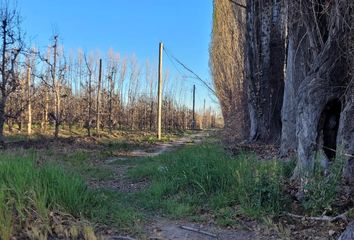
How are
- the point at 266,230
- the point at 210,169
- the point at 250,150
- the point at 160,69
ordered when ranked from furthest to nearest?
the point at 160,69 → the point at 250,150 → the point at 210,169 → the point at 266,230

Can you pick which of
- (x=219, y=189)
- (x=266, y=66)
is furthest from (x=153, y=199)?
(x=266, y=66)

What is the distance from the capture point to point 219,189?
5.36 metres

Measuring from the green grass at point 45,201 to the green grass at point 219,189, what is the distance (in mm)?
774

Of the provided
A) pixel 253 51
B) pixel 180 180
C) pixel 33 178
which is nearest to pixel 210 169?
pixel 180 180

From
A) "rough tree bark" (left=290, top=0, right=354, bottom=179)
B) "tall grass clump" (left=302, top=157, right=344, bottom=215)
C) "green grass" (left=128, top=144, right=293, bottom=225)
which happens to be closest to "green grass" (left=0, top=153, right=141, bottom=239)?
"green grass" (left=128, top=144, right=293, bottom=225)

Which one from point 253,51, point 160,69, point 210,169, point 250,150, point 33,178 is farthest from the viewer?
point 160,69

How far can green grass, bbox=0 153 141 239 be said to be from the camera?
3.94 metres

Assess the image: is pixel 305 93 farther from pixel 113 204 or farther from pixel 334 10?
pixel 113 204

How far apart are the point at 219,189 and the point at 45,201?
234 centimetres

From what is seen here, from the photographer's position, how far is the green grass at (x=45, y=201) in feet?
12.9

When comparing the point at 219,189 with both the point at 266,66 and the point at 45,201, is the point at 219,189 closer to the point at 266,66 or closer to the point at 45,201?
the point at 45,201

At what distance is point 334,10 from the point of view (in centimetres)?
464

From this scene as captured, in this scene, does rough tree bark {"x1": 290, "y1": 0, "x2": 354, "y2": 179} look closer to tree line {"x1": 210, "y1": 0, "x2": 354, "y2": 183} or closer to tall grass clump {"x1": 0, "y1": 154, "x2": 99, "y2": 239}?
tree line {"x1": 210, "y1": 0, "x2": 354, "y2": 183}

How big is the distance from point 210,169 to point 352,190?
79.1 inches
